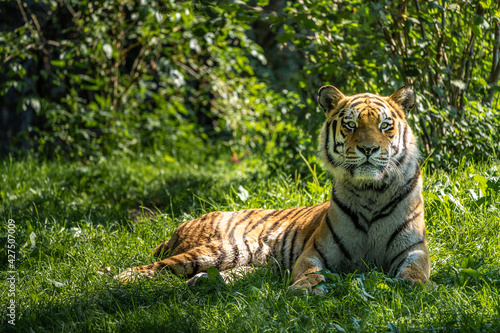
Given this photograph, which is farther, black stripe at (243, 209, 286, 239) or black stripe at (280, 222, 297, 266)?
black stripe at (243, 209, 286, 239)

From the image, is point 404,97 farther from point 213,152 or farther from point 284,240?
A: point 213,152

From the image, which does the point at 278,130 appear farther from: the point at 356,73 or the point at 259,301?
the point at 259,301

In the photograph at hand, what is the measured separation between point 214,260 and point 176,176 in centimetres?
289

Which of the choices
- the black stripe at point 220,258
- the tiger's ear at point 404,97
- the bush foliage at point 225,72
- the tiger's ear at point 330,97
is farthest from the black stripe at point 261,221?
the bush foliage at point 225,72

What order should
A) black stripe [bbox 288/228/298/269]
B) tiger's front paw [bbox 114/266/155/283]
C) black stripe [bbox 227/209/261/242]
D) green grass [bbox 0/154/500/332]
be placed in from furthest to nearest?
black stripe [bbox 227/209/261/242]
black stripe [bbox 288/228/298/269]
tiger's front paw [bbox 114/266/155/283]
green grass [bbox 0/154/500/332]

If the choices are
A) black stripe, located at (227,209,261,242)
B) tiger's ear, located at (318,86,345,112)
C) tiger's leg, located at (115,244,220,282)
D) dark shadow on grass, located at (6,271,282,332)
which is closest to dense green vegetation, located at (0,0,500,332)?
dark shadow on grass, located at (6,271,282,332)

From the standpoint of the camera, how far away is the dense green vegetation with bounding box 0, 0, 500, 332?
2.86 metres

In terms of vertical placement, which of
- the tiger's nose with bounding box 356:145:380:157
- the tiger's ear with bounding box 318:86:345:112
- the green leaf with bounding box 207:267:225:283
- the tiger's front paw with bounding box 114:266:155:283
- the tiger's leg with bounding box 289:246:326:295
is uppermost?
the tiger's ear with bounding box 318:86:345:112

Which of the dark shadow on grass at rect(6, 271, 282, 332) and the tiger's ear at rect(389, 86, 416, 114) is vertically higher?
the tiger's ear at rect(389, 86, 416, 114)

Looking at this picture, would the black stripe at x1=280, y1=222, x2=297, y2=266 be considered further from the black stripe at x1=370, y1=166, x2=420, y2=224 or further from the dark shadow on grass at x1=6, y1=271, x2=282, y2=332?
the black stripe at x1=370, y1=166, x2=420, y2=224

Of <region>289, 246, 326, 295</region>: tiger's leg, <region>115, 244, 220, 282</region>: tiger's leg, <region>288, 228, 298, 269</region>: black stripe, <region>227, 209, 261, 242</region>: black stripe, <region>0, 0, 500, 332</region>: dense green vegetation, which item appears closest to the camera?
<region>0, 0, 500, 332</region>: dense green vegetation

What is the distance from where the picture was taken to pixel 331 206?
135 inches

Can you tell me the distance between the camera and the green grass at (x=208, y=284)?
2.66m

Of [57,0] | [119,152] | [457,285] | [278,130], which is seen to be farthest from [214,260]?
[57,0]
